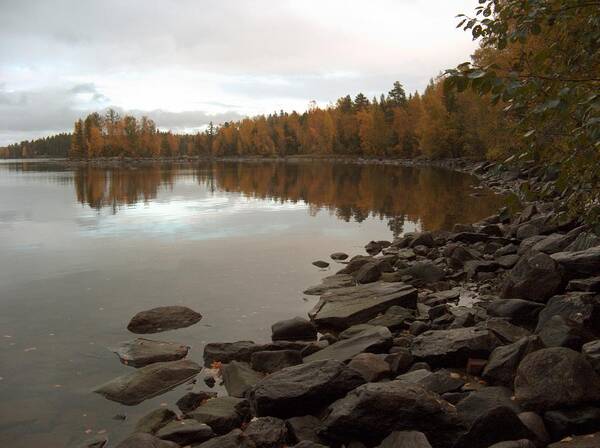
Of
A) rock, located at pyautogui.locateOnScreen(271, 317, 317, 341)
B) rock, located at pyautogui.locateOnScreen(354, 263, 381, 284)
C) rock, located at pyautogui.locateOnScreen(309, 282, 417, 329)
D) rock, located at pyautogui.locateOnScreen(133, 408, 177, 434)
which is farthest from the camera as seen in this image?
rock, located at pyautogui.locateOnScreen(354, 263, 381, 284)

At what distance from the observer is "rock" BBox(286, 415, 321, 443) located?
7.03 m

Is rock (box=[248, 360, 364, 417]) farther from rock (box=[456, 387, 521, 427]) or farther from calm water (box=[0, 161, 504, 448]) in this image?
calm water (box=[0, 161, 504, 448])

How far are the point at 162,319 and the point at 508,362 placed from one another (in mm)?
8169

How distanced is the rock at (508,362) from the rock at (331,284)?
756 cm

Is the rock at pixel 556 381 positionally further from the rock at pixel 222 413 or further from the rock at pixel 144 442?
the rock at pixel 144 442

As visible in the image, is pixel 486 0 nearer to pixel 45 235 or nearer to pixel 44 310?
pixel 44 310

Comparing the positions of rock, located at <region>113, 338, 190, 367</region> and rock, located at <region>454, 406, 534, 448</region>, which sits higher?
rock, located at <region>454, 406, 534, 448</region>

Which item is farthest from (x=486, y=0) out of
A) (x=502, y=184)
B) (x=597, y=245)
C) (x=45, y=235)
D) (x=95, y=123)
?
(x=95, y=123)

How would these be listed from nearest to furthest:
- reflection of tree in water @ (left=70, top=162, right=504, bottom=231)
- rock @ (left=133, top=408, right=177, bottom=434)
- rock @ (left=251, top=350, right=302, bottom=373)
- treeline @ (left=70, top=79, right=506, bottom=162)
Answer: rock @ (left=133, top=408, right=177, bottom=434) → rock @ (left=251, top=350, right=302, bottom=373) → reflection of tree in water @ (left=70, top=162, right=504, bottom=231) → treeline @ (left=70, top=79, right=506, bottom=162)

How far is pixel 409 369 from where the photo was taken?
342 inches

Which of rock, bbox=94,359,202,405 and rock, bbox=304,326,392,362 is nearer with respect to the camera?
rock, bbox=94,359,202,405

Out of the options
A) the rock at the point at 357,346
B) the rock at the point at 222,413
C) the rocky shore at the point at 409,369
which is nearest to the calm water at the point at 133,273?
the rocky shore at the point at 409,369

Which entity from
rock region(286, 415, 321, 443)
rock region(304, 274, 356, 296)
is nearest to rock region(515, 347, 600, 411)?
rock region(286, 415, 321, 443)

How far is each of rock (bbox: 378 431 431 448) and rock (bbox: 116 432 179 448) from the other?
292cm
